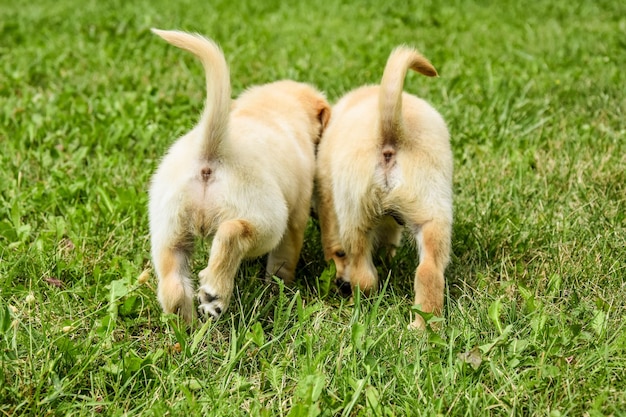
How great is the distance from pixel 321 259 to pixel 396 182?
0.87 m

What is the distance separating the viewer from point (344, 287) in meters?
3.69

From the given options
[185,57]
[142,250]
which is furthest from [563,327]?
[185,57]

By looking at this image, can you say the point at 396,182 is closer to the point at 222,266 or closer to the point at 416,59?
the point at 416,59

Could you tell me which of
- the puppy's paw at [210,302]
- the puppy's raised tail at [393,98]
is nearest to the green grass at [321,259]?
the puppy's paw at [210,302]

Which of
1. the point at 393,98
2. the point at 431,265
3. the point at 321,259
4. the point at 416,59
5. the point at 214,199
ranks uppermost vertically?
the point at 416,59

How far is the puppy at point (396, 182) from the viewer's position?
127 inches

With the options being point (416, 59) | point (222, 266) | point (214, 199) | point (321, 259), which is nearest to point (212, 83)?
point (214, 199)

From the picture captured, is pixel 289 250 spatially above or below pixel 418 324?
below

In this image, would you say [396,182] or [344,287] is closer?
[396,182]

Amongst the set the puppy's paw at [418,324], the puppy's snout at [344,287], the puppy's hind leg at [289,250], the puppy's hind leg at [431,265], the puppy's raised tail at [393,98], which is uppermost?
the puppy's raised tail at [393,98]

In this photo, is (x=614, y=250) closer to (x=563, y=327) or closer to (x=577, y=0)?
(x=563, y=327)

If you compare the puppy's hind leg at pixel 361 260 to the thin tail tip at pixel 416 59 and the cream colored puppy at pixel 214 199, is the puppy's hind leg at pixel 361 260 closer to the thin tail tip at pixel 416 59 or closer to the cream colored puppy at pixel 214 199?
the cream colored puppy at pixel 214 199

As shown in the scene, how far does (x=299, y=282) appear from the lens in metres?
3.72

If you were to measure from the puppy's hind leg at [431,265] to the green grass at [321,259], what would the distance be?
0.10m
